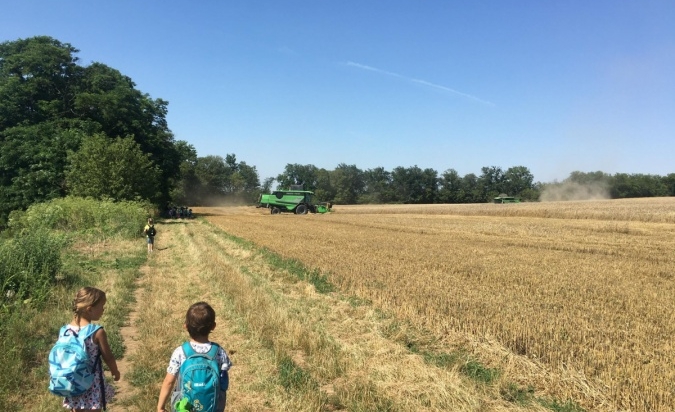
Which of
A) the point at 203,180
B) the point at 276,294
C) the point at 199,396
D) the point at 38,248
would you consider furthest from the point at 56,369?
the point at 203,180

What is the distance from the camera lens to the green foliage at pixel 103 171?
32.9m

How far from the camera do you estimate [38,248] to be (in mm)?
9445

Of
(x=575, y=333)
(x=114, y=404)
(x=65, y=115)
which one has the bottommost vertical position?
(x=114, y=404)

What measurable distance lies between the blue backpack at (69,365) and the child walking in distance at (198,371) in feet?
2.52

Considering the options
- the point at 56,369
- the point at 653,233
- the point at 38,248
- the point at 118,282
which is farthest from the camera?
the point at 653,233

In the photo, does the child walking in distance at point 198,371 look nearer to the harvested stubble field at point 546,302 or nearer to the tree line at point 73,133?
the harvested stubble field at point 546,302

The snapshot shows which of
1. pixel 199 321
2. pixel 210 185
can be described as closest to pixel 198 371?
pixel 199 321

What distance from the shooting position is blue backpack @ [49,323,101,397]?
133 inches

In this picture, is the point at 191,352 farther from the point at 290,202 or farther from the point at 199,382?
the point at 290,202

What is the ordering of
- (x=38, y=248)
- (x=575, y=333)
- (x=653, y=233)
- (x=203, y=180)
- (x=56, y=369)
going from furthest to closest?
(x=203, y=180)
(x=653, y=233)
(x=38, y=248)
(x=575, y=333)
(x=56, y=369)

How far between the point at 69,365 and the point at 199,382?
117cm

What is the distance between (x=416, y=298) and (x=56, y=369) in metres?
6.45

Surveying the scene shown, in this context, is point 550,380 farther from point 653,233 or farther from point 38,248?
point 653,233

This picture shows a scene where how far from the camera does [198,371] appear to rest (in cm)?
310
